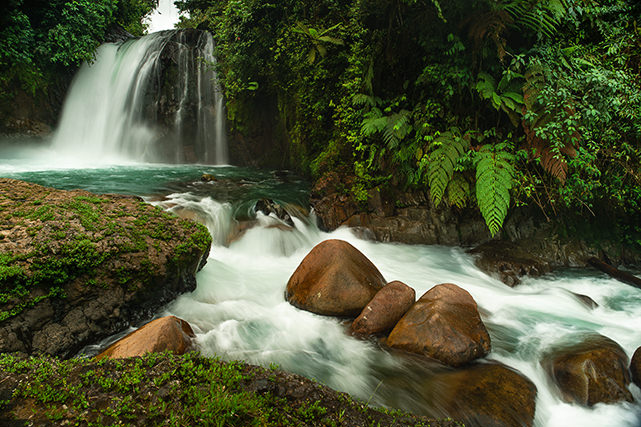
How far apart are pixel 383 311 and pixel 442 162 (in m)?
2.57

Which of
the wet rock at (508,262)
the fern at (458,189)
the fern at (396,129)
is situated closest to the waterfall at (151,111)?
the fern at (396,129)

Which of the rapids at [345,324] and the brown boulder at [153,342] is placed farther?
the rapids at [345,324]

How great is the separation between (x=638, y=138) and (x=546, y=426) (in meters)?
4.47

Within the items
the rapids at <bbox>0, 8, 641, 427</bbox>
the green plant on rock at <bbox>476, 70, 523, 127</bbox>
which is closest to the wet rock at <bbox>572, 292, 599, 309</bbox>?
the rapids at <bbox>0, 8, 641, 427</bbox>

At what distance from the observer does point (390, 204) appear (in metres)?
6.08

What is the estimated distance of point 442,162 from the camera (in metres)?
4.77

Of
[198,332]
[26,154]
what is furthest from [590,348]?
[26,154]

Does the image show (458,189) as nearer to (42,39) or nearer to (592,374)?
(592,374)

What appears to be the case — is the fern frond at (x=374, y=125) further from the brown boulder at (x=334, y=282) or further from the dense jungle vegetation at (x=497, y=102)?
the brown boulder at (x=334, y=282)

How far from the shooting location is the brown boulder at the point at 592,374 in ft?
8.68

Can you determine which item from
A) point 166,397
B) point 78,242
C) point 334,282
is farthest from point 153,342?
point 334,282

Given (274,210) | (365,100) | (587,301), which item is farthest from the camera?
(274,210)

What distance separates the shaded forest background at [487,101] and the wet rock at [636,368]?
178 cm

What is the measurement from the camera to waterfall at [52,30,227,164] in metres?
11.7
